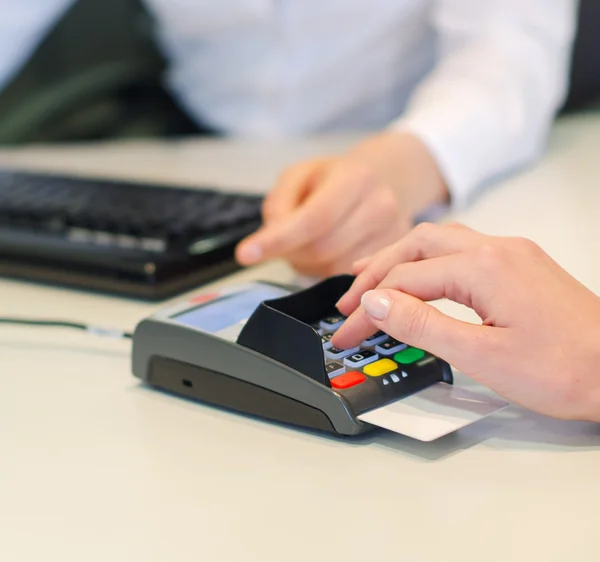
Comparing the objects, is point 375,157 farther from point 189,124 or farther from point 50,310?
point 189,124

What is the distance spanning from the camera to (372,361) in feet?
1.49

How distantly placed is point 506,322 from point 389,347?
0.07 meters

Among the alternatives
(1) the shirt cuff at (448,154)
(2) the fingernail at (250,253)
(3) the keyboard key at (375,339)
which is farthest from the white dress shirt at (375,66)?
(3) the keyboard key at (375,339)

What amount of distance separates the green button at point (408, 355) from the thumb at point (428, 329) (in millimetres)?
23

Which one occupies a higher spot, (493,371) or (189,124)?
(493,371)

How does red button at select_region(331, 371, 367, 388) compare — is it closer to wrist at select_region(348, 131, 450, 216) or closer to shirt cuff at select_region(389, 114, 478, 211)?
wrist at select_region(348, 131, 450, 216)

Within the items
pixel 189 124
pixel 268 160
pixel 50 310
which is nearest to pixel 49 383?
pixel 50 310

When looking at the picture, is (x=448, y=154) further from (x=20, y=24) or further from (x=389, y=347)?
(x=20, y=24)

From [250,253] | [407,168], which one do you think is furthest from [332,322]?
[407,168]

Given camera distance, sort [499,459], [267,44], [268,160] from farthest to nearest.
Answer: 1. [267,44]
2. [268,160]
3. [499,459]

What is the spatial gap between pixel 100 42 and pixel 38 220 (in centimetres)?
85

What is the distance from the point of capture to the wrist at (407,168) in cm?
78

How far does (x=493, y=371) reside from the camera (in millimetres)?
416

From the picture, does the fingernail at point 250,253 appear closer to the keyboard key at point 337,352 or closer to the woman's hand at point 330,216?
the woman's hand at point 330,216
